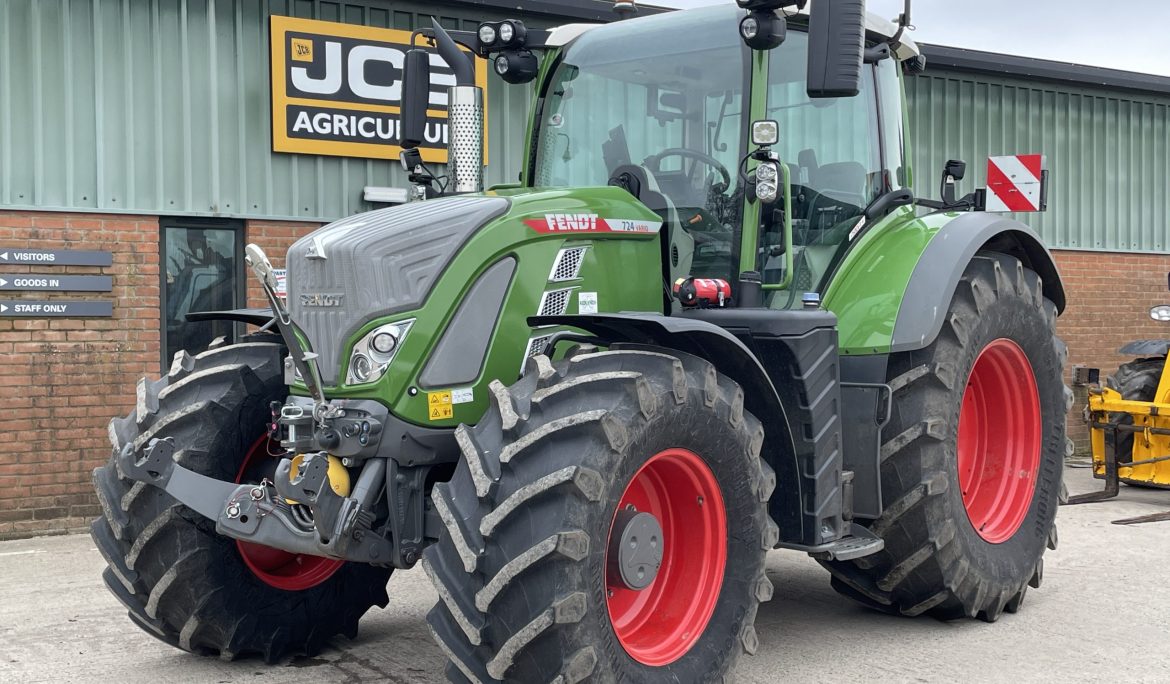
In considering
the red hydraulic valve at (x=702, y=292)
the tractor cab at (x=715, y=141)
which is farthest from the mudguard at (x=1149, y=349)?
the red hydraulic valve at (x=702, y=292)

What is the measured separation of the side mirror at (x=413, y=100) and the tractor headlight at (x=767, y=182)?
56.9 inches

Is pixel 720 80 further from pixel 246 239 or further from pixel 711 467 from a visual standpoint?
pixel 246 239

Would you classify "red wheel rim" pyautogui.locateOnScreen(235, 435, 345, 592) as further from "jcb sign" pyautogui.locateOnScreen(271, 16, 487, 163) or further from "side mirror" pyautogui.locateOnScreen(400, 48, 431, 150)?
"jcb sign" pyautogui.locateOnScreen(271, 16, 487, 163)

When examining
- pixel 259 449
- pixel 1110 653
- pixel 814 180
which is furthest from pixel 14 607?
pixel 1110 653

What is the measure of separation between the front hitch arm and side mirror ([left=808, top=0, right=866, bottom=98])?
2.04m

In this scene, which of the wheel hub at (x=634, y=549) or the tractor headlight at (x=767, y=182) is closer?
the wheel hub at (x=634, y=549)

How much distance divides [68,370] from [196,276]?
3.66 feet

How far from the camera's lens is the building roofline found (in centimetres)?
1241

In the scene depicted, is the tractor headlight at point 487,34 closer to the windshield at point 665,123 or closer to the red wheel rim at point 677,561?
the windshield at point 665,123

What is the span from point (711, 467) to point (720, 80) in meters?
1.82

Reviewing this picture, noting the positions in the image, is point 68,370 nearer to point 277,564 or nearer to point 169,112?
point 169,112

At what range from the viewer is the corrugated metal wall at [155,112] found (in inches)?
325

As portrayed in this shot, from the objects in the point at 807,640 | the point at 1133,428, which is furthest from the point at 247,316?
the point at 1133,428

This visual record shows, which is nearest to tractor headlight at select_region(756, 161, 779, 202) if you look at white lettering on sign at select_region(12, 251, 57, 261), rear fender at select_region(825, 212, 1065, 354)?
rear fender at select_region(825, 212, 1065, 354)
